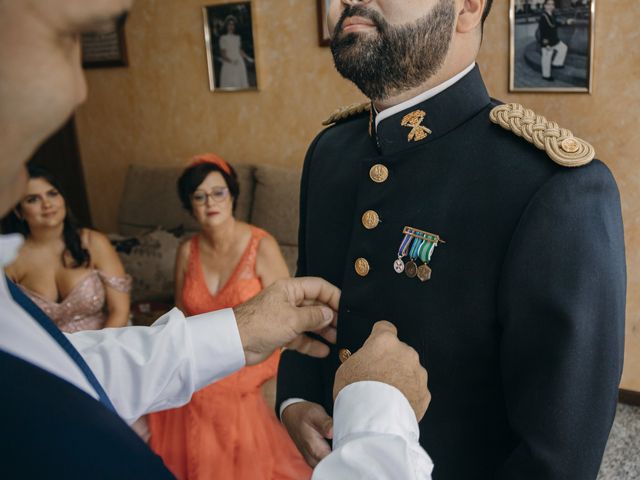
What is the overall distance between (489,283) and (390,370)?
0.78ft

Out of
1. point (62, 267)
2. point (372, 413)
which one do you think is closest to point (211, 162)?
point (62, 267)

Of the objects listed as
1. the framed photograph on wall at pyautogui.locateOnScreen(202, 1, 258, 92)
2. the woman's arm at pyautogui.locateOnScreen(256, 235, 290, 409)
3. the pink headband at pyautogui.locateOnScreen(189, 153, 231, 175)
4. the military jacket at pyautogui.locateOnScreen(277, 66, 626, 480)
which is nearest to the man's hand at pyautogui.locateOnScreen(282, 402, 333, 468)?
the military jacket at pyautogui.locateOnScreen(277, 66, 626, 480)

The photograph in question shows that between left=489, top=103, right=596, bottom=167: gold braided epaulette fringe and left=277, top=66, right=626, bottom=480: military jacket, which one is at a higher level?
left=489, top=103, right=596, bottom=167: gold braided epaulette fringe

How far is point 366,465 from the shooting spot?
2.54ft

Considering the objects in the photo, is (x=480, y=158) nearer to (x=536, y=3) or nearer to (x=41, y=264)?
(x=536, y=3)

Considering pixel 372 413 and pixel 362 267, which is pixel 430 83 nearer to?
pixel 362 267

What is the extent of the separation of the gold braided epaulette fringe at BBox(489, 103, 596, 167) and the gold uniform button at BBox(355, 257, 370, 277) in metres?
0.35

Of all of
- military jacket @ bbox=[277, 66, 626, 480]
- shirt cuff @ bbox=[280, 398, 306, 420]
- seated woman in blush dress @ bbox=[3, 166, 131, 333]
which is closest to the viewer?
military jacket @ bbox=[277, 66, 626, 480]

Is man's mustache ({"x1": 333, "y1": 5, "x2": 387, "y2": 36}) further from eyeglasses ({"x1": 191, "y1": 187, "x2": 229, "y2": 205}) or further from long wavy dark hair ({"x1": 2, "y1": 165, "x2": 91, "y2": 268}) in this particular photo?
long wavy dark hair ({"x1": 2, "y1": 165, "x2": 91, "y2": 268})

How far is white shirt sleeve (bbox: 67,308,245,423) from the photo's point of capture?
1114 millimetres

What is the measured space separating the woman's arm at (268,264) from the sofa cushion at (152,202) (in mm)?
939

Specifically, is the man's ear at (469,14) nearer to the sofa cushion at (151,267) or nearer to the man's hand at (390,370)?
the man's hand at (390,370)

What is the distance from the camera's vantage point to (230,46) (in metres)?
3.72

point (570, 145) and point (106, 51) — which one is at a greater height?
point (106, 51)
